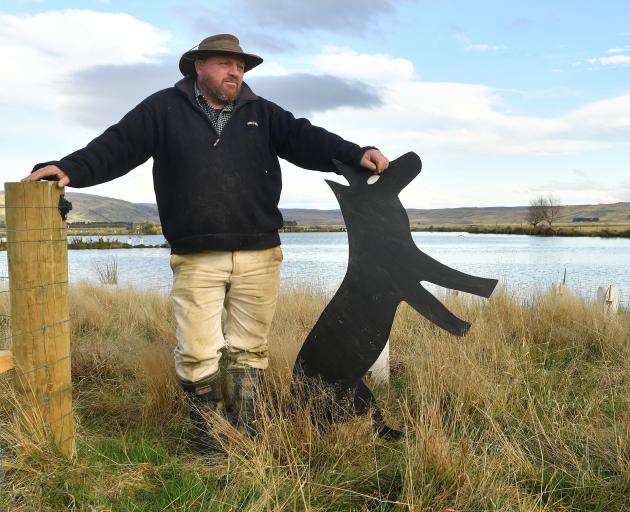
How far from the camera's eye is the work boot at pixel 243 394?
3809 mm

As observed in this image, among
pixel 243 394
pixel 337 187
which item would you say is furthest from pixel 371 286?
pixel 243 394

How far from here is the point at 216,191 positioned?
3.67m

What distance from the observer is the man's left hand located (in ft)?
12.1

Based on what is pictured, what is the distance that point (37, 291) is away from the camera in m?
3.13

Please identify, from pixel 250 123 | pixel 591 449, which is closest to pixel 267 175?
pixel 250 123

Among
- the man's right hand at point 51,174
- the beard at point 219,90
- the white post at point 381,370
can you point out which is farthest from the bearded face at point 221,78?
the white post at point 381,370

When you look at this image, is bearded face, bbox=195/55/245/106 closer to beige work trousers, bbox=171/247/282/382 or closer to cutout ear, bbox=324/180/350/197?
cutout ear, bbox=324/180/350/197

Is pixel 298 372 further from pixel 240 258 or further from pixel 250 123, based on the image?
pixel 250 123

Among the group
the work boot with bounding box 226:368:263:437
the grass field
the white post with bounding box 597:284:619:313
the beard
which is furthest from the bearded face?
the white post with bounding box 597:284:619:313

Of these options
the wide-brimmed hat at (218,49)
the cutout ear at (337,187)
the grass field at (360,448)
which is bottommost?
the grass field at (360,448)

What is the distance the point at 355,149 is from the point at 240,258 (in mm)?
944

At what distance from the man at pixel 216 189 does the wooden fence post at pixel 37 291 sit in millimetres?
473

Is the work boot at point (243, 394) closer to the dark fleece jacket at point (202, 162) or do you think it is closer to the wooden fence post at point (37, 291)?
the dark fleece jacket at point (202, 162)

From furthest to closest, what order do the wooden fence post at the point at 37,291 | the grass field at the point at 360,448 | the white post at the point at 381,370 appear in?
the white post at the point at 381,370
the wooden fence post at the point at 37,291
the grass field at the point at 360,448
